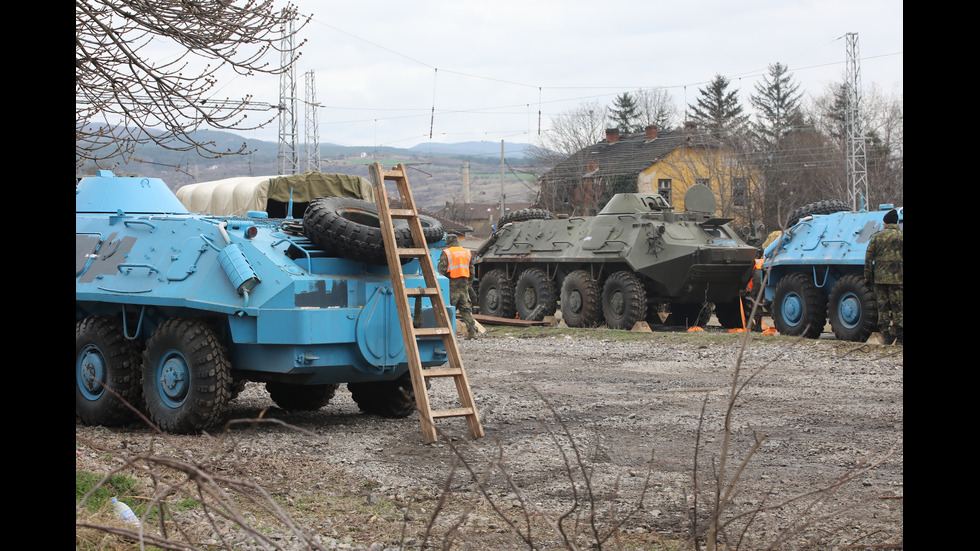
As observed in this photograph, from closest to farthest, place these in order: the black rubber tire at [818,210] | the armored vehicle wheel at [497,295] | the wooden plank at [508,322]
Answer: the black rubber tire at [818,210]
the wooden plank at [508,322]
the armored vehicle wheel at [497,295]

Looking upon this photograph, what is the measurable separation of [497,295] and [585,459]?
14570 mm

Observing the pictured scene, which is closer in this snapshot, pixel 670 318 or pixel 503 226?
pixel 670 318

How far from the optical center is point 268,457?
6996mm

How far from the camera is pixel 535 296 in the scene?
20.5 metres

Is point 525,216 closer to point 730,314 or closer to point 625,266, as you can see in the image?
point 625,266

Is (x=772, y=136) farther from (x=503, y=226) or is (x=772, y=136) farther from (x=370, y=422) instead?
(x=370, y=422)

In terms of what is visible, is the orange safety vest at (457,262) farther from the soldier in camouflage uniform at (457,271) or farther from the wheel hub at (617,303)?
the wheel hub at (617,303)

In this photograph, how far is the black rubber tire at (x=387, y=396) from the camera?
351 inches

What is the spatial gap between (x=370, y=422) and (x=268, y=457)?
5.92ft

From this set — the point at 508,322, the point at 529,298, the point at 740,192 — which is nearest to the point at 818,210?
the point at 529,298

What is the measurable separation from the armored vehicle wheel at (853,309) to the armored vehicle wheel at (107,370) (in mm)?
10216

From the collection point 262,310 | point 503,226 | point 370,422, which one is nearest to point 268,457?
point 262,310

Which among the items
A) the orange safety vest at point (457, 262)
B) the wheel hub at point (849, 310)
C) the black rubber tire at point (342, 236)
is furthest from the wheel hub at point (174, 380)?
the wheel hub at point (849, 310)

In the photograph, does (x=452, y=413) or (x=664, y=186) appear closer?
(x=452, y=413)
